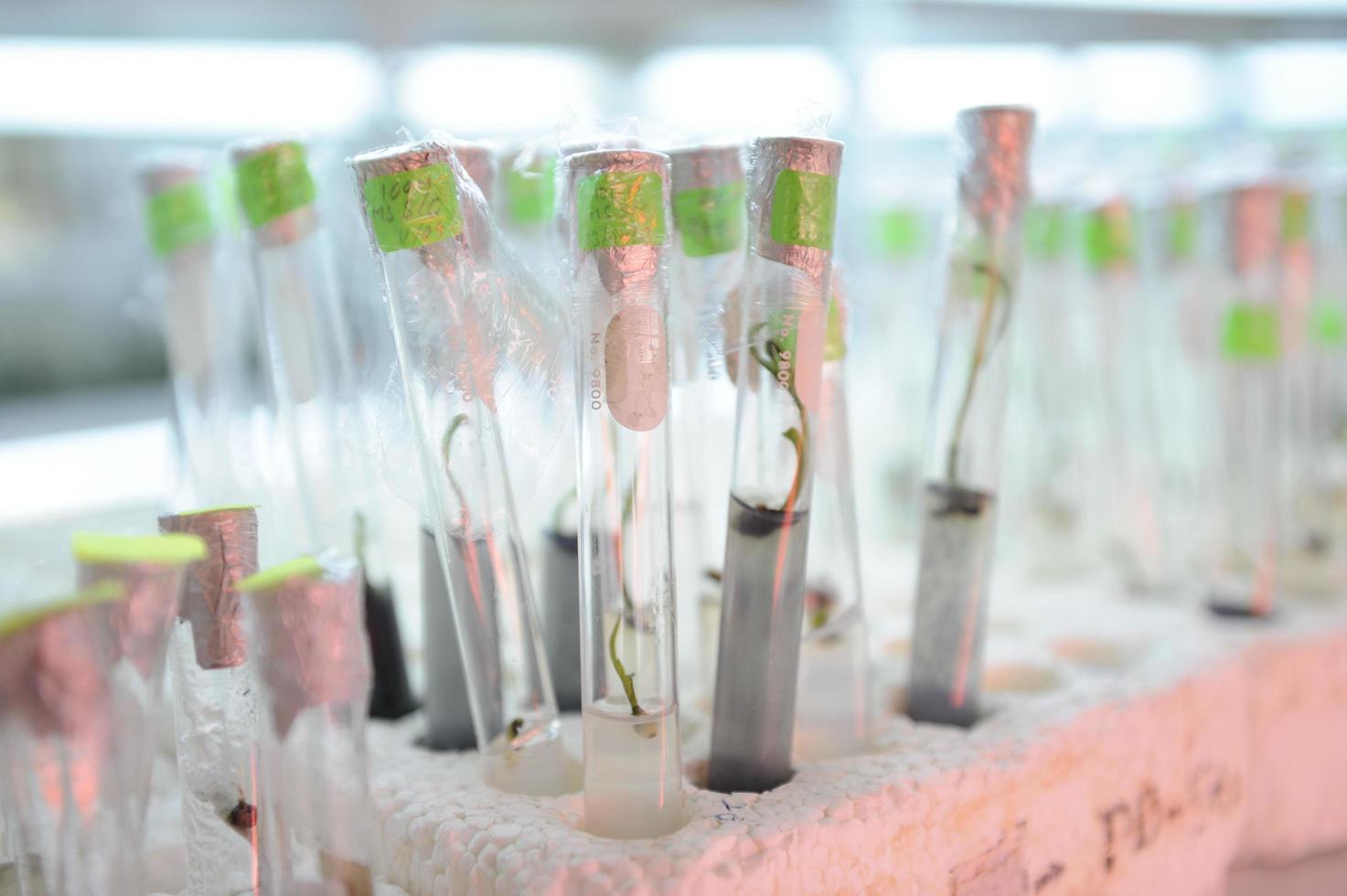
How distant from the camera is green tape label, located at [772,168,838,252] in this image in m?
0.51

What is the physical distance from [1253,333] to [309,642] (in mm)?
845

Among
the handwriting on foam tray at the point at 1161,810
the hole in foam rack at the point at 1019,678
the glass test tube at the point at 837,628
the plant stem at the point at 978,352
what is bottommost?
the handwriting on foam tray at the point at 1161,810

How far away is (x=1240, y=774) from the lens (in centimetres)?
74

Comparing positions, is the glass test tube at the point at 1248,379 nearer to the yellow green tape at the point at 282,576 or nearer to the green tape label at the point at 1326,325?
the green tape label at the point at 1326,325

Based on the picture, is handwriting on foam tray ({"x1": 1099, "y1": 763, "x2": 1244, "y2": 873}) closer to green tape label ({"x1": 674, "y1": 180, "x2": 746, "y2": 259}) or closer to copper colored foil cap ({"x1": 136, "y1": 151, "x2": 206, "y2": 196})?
green tape label ({"x1": 674, "y1": 180, "x2": 746, "y2": 259})

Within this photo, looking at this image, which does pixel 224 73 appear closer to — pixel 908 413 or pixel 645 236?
pixel 908 413

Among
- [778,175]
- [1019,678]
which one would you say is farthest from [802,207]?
[1019,678]

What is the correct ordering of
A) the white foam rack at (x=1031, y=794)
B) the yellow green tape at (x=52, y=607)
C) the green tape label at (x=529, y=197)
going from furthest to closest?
the green tape label at (x=529, y=197) → the white foam rack at (x=1031, y=794) → the yellow green tape at (x=52, y=607)

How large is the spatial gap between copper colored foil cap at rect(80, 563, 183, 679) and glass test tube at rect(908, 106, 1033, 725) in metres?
0.47

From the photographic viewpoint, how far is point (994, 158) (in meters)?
0.64

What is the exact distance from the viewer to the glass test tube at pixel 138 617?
0.42 m

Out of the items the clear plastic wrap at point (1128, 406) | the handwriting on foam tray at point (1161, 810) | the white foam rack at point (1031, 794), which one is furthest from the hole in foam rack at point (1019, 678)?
the clear plastic wrap at point (1128, 406)

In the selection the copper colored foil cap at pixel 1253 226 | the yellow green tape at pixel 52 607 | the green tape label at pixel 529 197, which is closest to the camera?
the yellow green tape at pixel 52 607

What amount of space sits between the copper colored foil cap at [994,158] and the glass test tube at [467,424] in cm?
32
